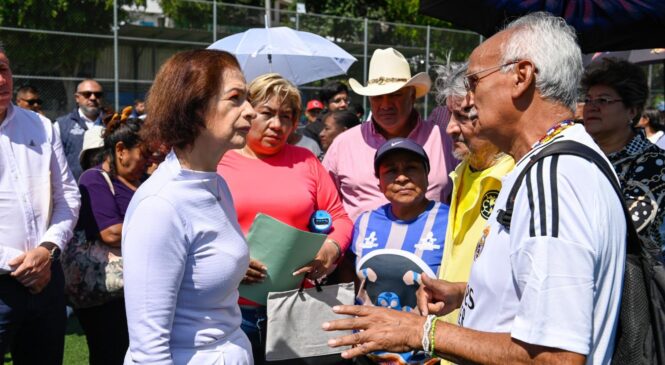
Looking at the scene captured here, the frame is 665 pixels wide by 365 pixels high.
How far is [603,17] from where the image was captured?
10.5 ft

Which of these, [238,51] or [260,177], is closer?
[260,177]

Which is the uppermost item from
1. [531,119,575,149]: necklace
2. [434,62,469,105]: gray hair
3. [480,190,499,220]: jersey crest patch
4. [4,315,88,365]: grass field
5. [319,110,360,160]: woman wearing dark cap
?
[434,62,469,105]: gray hair

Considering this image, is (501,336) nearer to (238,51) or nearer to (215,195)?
(215,195)

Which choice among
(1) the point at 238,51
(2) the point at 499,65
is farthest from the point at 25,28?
(2) the point at 499,65

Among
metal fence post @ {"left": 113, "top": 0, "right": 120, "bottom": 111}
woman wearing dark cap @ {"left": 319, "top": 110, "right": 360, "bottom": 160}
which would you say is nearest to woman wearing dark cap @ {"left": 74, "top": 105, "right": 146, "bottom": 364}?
woman wearing dark cap @ {"left": 319, "top": 110, "right": 360, "bottom": 160}

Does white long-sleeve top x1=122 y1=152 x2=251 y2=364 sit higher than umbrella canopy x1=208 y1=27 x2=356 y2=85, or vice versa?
umbrella canopy x1=208 y1=27 x2=356 y2=85

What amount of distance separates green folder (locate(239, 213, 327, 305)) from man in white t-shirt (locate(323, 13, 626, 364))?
46.0 inches

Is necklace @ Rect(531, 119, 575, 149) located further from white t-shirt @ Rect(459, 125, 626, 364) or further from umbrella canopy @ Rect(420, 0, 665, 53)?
umbrella canopy @ Rect(420, 0, 665, 53)

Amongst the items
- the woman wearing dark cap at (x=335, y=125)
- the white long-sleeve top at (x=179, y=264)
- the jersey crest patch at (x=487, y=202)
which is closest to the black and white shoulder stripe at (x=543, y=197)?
the white long-sleeve top at (x=179, y=264)

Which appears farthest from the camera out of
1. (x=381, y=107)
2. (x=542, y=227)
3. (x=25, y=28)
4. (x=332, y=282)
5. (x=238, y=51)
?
(x=25, y=28)

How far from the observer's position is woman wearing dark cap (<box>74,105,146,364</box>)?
4.06 metres

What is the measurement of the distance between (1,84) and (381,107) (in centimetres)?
222

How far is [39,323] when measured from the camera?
341 centimetres

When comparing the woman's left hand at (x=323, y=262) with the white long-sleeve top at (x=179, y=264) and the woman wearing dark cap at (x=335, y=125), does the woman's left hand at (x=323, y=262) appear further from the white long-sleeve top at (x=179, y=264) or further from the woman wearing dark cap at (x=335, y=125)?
the woman wearing dark cap at (x=335, y=125)
